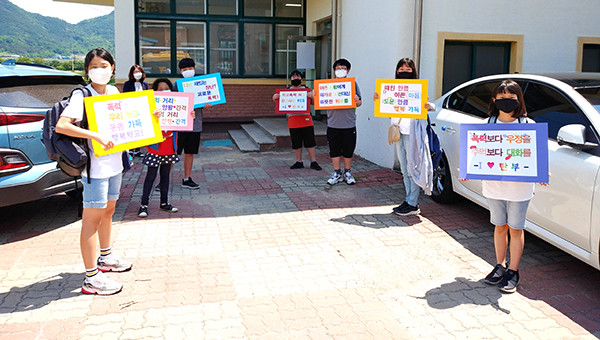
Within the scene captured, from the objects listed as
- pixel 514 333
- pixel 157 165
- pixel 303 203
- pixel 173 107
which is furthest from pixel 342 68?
pixel 514 333

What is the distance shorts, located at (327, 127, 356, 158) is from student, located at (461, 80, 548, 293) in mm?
3747

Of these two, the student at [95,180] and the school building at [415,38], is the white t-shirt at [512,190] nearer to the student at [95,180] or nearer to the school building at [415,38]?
the student at [95,180]

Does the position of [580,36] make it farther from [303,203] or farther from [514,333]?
[514,333]

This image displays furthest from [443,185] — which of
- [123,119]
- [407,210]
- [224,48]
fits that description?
[224,48]

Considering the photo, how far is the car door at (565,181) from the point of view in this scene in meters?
4.01

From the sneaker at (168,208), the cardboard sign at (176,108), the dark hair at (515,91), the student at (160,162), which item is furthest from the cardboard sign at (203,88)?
the dark hair at (515,91)

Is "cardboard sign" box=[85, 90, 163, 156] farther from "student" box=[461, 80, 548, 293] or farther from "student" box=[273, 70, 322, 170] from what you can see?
"student" box=[273, 70, 322, 170]

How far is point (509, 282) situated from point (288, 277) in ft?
6.23

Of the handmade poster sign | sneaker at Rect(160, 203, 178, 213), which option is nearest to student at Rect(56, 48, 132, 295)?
sneaker at Rect(160, 203, 178, 213)

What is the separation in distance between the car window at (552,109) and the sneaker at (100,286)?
411 cm

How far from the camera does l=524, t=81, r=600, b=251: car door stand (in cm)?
401

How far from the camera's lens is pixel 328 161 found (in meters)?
9.92

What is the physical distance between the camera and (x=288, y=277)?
4.50m

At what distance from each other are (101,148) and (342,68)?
4.59 metres
